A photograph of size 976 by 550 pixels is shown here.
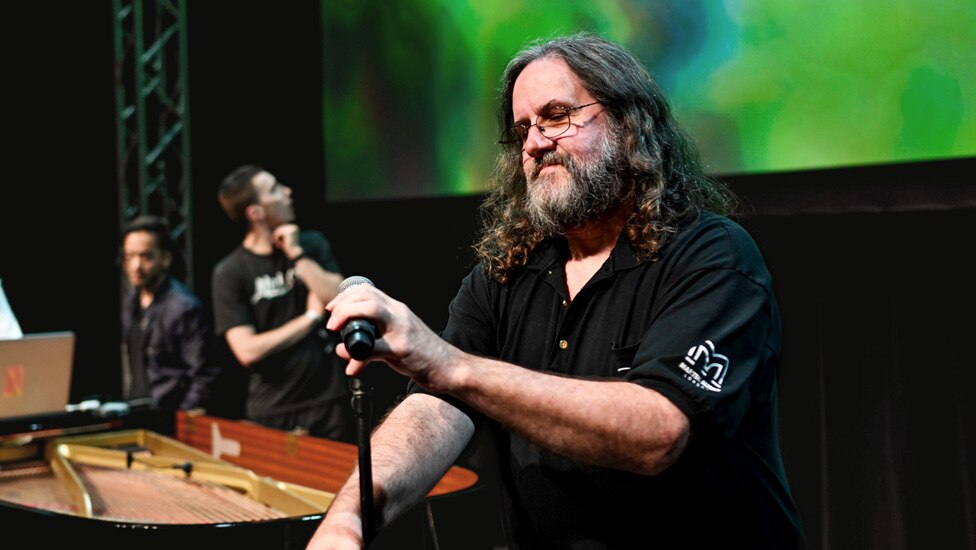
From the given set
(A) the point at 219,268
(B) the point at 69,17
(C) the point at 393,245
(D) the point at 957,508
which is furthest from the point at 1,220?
(D) the point at 957,508

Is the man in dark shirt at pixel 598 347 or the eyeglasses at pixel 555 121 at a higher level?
the eyeglasses at pixel 555 121

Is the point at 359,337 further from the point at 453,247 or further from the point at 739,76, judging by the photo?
the point at 453,247

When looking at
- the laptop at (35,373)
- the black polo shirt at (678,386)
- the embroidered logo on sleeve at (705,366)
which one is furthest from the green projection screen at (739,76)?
the laptop at (35,373)

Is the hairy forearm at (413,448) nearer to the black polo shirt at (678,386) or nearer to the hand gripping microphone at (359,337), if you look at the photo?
the black polo shirt at (678,386)

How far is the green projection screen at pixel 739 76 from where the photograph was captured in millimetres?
3775

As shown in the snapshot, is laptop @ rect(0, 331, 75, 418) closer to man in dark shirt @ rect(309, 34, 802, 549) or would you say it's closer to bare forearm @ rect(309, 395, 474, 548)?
man in dark shirt @ rect(309, 34, 802, 549)

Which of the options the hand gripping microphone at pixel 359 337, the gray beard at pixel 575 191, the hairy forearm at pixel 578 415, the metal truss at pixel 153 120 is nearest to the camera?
the hand gripping microphone at pixel 359 337

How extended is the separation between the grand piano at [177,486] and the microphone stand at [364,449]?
1.23 metres

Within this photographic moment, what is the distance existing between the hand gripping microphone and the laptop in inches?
119

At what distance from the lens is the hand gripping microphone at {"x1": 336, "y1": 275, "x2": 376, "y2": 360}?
1286mm

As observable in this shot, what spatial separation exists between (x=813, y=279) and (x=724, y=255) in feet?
9.42

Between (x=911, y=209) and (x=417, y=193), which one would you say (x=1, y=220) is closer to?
(x=417, y=193)

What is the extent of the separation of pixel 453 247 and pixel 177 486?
257 cm

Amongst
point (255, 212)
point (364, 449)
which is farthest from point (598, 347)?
point (255, 212)
